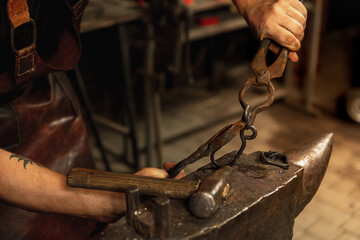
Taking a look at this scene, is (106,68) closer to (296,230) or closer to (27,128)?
(296,230)

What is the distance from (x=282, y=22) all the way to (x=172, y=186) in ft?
1.95

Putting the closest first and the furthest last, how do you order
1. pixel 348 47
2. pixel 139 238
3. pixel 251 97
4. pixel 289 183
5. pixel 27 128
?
pixel 139 238 → pixel 289 183 → pixel 27 128 → pixel 251 97 → pixel 348 47

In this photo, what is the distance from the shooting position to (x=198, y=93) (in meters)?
4.89

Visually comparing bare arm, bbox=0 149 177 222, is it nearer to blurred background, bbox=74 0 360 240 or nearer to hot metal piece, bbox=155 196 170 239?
hot metal piece, bbox=155 196 170 239

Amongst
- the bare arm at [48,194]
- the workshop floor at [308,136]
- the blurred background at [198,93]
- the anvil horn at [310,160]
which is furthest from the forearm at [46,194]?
the workshop floor at [308,136]

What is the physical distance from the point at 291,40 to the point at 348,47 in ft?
17.7

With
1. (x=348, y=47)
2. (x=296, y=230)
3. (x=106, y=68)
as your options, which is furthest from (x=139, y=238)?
(x=348, y=47)

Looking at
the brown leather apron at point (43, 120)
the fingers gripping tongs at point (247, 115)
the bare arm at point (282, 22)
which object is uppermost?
the bare arm at point (282, 22)

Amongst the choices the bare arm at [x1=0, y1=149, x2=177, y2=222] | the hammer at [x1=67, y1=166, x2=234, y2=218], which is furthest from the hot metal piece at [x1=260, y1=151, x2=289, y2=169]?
the bare arm at [x1=0, y1=149, x2=177, y2=222]

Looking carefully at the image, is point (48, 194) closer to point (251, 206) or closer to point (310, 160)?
point (251, 206)

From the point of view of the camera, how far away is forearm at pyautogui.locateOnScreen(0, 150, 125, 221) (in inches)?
49.0

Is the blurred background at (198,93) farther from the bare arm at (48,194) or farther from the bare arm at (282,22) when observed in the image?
the bare arm at (282,22)

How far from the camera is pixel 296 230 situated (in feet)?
9.41

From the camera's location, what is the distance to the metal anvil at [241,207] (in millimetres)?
1013
